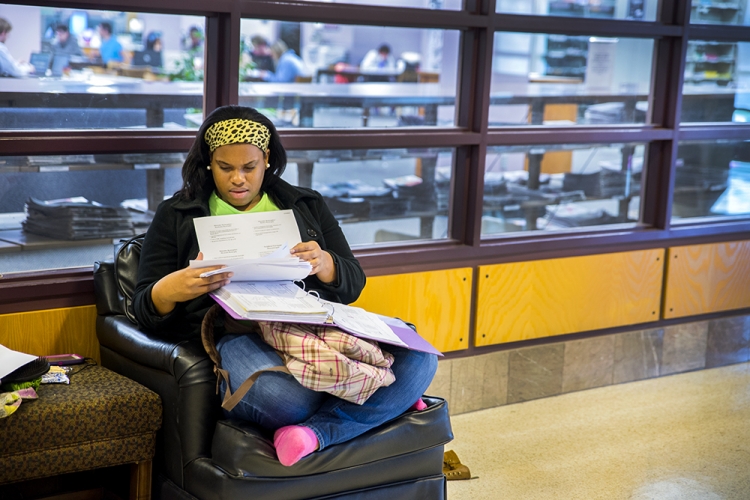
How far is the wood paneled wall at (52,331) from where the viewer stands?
2.80m

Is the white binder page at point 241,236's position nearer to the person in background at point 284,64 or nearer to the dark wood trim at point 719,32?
the person in background at point 284,64

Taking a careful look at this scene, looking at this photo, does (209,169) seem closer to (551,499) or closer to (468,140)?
(468,140)

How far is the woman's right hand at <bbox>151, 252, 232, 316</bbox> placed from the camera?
7.86 ft

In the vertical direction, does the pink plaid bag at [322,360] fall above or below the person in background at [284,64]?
below

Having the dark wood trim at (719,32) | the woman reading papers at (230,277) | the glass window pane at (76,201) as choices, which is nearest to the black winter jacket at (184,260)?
the woman reading papers at (230,277)

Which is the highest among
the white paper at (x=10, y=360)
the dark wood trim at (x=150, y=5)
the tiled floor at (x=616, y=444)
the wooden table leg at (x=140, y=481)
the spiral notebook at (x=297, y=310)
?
the dark wood trim at (x=150, y=5)

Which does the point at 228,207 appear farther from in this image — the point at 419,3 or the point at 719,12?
the point at 719,12

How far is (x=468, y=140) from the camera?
3.65 metres

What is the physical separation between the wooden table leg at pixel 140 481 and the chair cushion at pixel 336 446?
27 cm

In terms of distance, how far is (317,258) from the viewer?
8.50 feet

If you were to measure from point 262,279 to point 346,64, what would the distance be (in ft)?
5.67

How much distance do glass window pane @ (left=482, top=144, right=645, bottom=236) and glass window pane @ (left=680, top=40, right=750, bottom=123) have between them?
0.38 meters

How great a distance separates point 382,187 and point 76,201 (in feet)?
3.99

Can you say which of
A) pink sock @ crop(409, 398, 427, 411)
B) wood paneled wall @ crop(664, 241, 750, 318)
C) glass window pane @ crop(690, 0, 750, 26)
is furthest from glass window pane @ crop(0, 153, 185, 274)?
glass window pane @ crop(690, 0, 750, 26)
